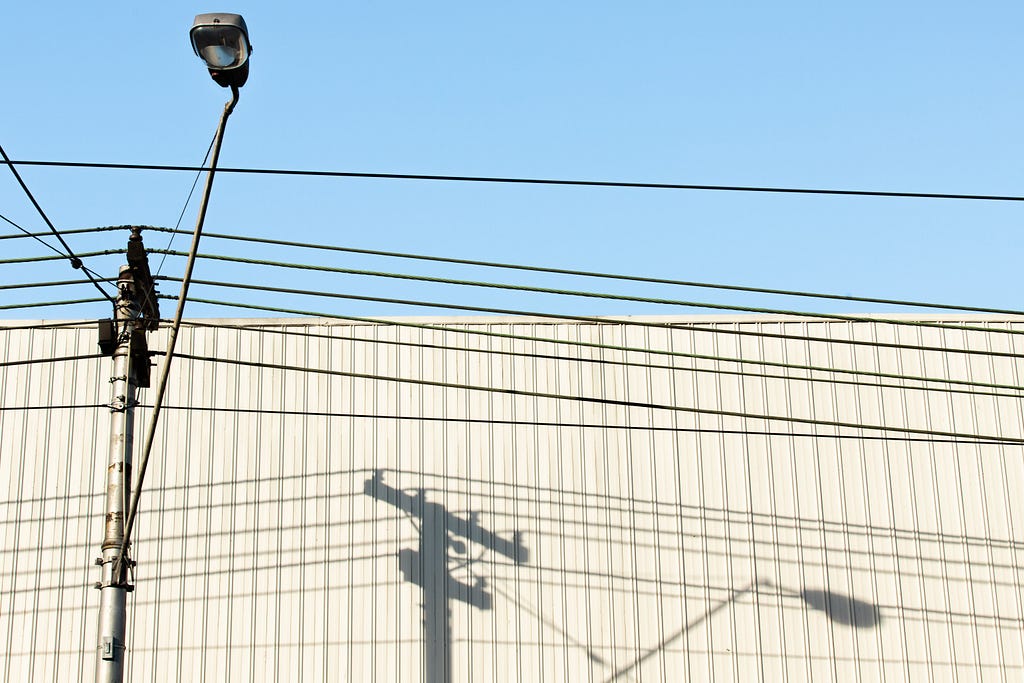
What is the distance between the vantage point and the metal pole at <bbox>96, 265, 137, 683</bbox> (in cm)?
1136

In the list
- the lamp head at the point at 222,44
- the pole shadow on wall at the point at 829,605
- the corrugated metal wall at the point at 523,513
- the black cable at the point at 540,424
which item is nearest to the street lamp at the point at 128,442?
the lamp head at the point at 222,44

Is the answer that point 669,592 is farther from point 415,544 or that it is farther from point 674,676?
point 415,544

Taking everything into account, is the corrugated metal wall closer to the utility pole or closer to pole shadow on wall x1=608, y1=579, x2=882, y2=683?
pole shadow on wall x1=608, y1=579, x2=882, y2=683

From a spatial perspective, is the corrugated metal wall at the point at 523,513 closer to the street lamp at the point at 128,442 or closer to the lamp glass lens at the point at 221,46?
the street lamp at the point at 128,442

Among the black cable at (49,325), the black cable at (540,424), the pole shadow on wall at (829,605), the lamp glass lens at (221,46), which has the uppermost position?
the black cable at (49,325)

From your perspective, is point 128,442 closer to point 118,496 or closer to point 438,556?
point 118,496

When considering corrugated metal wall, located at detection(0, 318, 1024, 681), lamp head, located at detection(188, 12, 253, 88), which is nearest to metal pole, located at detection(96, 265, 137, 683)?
lamp head, located at detection(188, 12, 253, 88)

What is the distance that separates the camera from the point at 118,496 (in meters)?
11.9

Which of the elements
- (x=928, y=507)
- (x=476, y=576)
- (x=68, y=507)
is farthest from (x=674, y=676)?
(x=68, y=507)

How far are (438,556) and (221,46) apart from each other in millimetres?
10454

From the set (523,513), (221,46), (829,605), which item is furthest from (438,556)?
(221,46)

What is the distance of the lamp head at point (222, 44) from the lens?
9.54m

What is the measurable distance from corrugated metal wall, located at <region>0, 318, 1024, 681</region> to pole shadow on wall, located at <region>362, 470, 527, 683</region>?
0.03 metres

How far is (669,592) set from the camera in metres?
18.8
